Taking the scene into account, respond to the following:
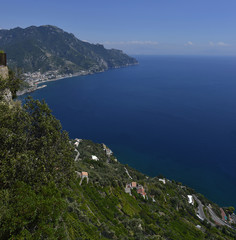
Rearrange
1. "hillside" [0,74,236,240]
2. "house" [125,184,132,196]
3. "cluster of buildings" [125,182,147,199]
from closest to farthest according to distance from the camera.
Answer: "hillside" [0,74,236,240] → "house" [125,184,132,196] → "cluster of buildings" [125,182,147,199]

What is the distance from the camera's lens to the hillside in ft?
41.9

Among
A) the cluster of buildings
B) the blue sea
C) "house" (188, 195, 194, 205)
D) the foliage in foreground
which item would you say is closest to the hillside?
the foliage in foreground

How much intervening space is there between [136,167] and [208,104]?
119 meters

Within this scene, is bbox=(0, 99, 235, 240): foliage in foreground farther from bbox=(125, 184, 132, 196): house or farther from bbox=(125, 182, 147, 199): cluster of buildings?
bbox=(125, 182, 147, 199): cluster of buildings

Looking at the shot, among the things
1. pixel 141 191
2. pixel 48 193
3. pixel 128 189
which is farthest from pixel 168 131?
pixel 48 193

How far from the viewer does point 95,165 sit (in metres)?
64.3

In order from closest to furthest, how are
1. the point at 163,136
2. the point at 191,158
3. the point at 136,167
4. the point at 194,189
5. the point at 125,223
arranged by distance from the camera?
the point at 125,223 → the point at 194,189 → the point at 136,167 → the point at 191,158 → the point at 163,136

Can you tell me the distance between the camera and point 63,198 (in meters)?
18.3

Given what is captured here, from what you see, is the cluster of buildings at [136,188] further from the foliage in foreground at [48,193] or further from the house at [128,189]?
the foliage in foreground at [48,193]

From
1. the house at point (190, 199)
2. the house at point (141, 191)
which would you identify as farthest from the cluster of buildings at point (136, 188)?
the house at point (190, 199)

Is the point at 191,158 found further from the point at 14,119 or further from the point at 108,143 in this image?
the point at 14,119

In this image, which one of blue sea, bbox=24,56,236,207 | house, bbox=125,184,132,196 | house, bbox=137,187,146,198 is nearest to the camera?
house, bbox=125,184,132,196

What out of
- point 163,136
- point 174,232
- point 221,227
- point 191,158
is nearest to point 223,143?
point 191,158

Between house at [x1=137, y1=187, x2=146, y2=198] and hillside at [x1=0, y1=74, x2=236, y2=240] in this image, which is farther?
house at [x1=137, y1=187, x2=146, y2=198]
